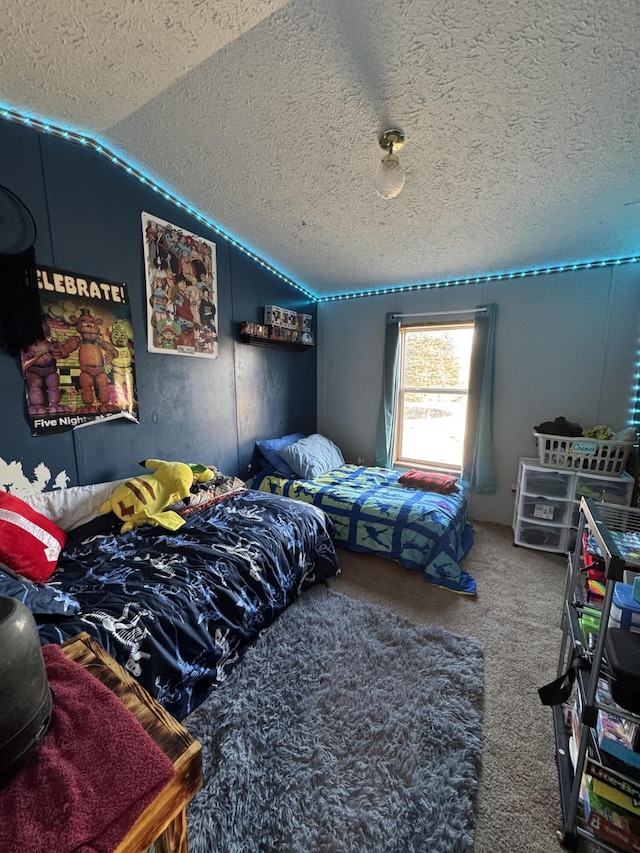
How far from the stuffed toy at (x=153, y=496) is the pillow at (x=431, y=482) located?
1763 mm

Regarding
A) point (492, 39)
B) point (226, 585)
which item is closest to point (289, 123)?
point (492, 39)

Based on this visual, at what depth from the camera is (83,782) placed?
0.54 m

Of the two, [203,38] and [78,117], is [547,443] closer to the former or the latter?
[203,38]

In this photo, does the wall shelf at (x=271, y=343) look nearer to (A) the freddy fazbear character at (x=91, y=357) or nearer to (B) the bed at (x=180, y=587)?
(A) the freddy fazbear character at (x=91, y=357)

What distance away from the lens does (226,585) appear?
1.54 meters

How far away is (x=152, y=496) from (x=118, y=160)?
195cm

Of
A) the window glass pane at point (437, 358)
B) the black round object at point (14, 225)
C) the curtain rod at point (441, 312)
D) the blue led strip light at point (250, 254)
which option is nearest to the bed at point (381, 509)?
the window glass pane at point (437, 358)

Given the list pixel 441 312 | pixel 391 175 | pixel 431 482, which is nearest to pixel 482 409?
pixel 431 482

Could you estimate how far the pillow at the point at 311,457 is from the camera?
117 inches

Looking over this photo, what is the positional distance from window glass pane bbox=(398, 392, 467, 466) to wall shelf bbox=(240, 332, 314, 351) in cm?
125

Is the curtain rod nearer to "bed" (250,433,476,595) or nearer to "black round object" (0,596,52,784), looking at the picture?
"bed" (250,433,476,595)

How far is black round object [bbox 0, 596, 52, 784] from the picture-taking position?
1.64ft

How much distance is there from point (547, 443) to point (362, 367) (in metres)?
1.89

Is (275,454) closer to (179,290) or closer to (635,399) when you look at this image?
(179,290)
